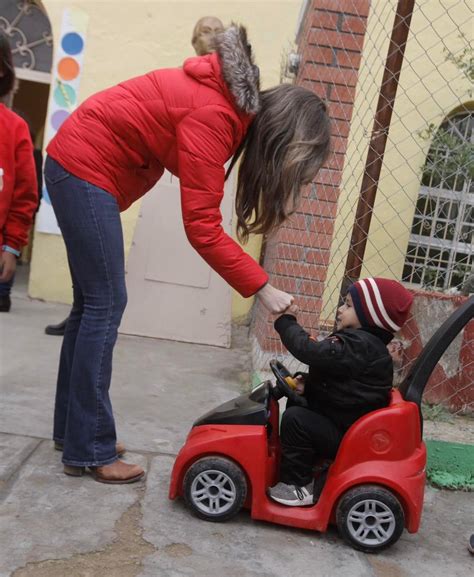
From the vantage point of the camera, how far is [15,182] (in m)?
2.79

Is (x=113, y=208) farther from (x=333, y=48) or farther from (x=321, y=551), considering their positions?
(x=333, y=48)

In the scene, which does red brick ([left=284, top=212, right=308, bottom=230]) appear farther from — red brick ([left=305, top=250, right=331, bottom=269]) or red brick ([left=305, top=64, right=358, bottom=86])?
red brick ([left=305, top=64, right=358, bottom=86])

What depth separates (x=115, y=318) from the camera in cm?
242

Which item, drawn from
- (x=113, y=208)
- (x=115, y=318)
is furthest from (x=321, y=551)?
(x=113, y=208)

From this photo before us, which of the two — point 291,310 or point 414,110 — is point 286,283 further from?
point 414,110

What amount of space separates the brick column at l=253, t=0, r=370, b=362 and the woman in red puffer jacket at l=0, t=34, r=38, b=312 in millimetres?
1579

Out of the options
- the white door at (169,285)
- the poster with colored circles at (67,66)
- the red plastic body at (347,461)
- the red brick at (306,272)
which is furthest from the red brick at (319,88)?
the poster with colored circles at (67,66)

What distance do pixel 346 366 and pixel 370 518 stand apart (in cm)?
51

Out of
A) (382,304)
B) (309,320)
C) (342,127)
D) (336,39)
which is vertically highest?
(336,39)

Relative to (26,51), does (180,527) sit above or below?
below

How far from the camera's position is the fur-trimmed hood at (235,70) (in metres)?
2.12

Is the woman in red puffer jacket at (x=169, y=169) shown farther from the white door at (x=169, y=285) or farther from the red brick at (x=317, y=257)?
the white door at (x=169, y=285)

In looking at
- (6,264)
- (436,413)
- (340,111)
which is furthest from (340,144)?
(6,264)

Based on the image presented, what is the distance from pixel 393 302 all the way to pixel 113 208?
3.35ft
